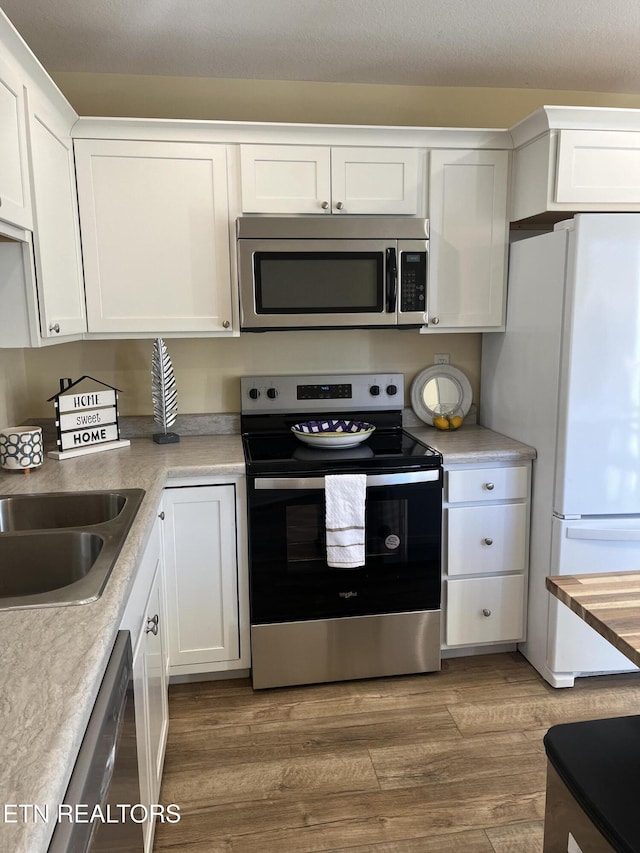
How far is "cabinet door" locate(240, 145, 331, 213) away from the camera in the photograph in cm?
244

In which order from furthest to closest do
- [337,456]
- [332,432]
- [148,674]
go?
[332,432], [337,456], [148,674]

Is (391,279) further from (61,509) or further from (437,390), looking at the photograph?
(61,509)

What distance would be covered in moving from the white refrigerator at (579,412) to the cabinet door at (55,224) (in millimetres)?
1735

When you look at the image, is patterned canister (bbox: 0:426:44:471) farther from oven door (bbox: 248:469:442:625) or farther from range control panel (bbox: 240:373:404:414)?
range control panel (bbox: 240:373:404:414)

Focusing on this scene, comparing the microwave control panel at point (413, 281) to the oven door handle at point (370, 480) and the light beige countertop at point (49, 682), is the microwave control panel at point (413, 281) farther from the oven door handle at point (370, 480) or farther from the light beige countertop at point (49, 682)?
the light beige countertop at point (49, 682)

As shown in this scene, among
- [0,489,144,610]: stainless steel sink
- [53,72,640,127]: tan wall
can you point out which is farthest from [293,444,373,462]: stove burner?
[53,72,640,127]: tan wall

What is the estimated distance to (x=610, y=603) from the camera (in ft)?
4.08

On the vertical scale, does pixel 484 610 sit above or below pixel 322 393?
below

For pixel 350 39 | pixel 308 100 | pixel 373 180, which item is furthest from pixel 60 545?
pixel 308 100

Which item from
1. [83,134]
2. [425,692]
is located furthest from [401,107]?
[425,692]

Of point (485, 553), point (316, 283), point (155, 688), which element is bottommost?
point (155, 688)

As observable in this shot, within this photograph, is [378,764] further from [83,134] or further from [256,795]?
[83,134]

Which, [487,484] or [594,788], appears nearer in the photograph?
[594,788]

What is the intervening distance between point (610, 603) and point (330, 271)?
1665 millimetres
